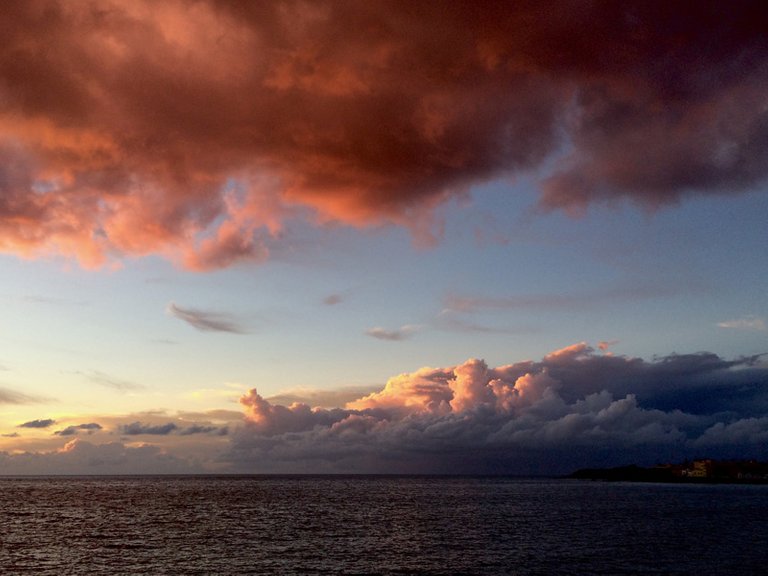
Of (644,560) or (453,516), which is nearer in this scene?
(644,560)

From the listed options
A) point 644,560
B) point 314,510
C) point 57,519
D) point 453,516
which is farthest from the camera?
point 314,510

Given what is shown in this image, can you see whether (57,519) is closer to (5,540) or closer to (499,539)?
(5,540)

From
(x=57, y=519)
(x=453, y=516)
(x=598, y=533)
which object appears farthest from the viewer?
(x=453, y=516)

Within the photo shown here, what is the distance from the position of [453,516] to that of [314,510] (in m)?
29.9

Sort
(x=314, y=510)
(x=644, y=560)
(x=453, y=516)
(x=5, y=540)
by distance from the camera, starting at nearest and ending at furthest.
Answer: (x=644, y=560), (x=5, y=540), (x=453, y=516), (x=314, y=510)

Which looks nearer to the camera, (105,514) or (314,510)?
(105,514)

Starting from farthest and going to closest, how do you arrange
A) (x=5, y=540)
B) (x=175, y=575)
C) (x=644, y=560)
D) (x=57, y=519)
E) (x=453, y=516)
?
(x=453, y=516) → (x=57, y=519) → (x=5, y=540) → (x=644, y=560) → (x=175, y=575)

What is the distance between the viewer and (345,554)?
66.9m

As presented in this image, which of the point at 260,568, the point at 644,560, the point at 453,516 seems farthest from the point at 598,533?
the point at 260,568

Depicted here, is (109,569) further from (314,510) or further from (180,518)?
(314,510)

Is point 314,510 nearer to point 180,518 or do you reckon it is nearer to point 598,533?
point 180,518

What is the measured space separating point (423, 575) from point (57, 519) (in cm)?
7919

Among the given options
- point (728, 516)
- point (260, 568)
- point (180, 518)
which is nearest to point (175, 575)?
point (260, 568)

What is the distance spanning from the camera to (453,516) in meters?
116
